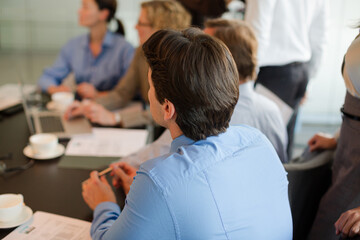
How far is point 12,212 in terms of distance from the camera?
1.15m

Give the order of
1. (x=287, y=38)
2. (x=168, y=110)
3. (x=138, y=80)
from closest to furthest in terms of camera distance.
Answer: (x=168, y=110)
(x=287, y=38)
(x=138, y=80)

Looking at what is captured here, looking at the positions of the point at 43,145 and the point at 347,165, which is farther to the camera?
the point at 43,145

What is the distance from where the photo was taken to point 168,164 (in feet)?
2.89

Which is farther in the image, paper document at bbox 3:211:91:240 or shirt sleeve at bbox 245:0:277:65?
shirt sleeve at bbox 245:0:277:65

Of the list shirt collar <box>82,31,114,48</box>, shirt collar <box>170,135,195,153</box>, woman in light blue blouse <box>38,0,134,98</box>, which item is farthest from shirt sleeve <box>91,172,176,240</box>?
shirt collar <box>82,31,114,48</box>

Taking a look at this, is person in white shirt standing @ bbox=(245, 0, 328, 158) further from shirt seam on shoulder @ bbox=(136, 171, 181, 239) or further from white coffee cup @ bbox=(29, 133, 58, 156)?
shirt seam on shoulder @ bbox=(136, 171, 181, 239)

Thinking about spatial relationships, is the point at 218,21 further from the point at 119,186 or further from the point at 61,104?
the point at 61,104

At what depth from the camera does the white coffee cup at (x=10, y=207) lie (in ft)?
3.74

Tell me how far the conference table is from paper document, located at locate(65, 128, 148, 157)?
0.08 m

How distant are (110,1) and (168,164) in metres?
2.23

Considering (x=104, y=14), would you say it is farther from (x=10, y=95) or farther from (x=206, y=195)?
(x=206, y=195)

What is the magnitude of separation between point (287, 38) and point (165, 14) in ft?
2.45

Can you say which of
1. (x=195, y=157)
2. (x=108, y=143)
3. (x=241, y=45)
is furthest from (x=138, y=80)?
(x=195, y=157)

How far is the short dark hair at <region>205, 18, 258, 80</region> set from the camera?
1575 millimetres
